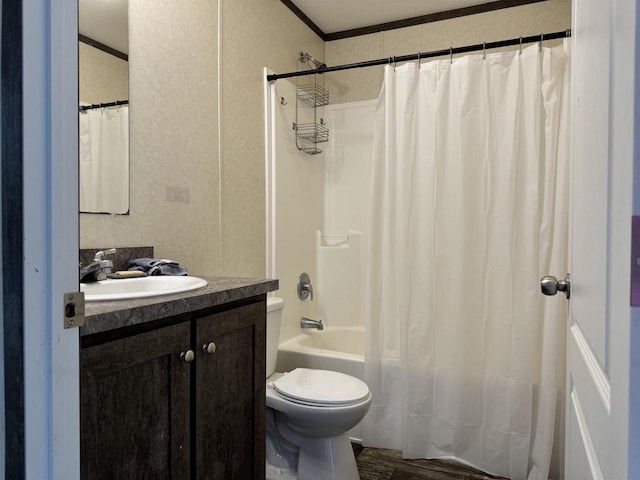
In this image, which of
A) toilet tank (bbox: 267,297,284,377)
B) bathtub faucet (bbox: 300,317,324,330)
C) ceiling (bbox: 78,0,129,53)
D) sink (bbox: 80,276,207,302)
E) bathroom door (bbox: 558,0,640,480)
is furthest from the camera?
bathtub faucet (bbox: 300,317,324,330)

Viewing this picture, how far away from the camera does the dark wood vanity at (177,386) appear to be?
89cm

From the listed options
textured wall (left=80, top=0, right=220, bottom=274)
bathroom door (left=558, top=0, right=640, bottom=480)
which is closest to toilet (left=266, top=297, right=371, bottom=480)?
textured wall (left=80, top=0, right=220, bottom=274)

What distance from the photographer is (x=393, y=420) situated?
223 cm

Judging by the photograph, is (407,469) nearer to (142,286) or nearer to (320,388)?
(320,388)

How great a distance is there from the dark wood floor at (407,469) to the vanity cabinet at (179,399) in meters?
0.81

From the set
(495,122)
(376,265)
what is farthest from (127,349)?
(495,122)

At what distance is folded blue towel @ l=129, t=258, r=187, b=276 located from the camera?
1.56 metres

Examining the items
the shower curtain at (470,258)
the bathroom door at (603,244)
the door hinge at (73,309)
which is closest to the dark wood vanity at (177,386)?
the door hinge at (73,309)

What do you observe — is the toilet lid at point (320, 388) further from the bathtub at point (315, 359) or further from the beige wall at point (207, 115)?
the beige wall at point (207, 115)

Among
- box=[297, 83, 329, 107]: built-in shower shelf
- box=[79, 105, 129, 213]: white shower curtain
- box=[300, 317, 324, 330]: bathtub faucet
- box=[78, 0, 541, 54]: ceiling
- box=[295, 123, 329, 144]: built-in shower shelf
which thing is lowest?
box=[300, 317, 324, 330]: bathtub faucet

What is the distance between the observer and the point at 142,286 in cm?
143

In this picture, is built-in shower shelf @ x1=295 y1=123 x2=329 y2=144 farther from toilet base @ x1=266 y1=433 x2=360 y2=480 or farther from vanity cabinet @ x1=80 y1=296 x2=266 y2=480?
toilet base @ x1=266 y1=433 x2=360 y2=480

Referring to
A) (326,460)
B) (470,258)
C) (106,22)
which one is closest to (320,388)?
(326,460)

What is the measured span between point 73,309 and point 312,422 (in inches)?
51.0
